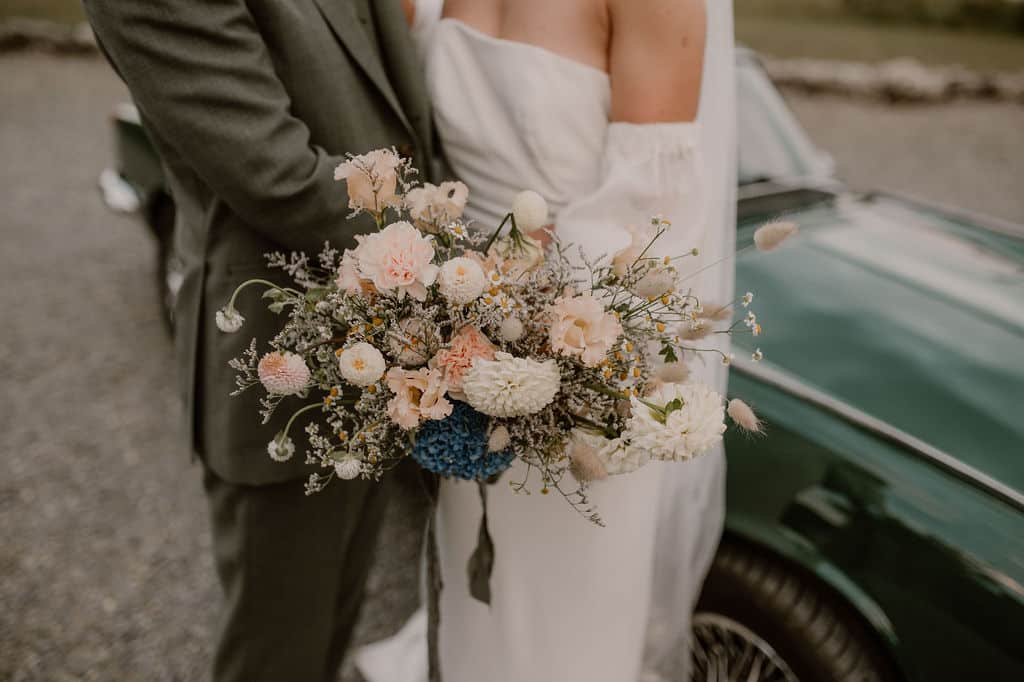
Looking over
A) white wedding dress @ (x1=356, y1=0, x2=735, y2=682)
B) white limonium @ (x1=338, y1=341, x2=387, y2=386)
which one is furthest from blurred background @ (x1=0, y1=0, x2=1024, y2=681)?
white limonium @ (x1=338, y1=341, x2=387, y2=386)

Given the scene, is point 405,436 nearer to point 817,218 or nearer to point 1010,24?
point 817,218

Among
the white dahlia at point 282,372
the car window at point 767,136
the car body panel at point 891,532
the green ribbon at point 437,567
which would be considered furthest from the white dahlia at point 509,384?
the car window at point 767,136

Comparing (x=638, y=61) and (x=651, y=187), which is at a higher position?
(x=638, y=61)

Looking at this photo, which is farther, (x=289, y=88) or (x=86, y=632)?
(x=86, y=632)

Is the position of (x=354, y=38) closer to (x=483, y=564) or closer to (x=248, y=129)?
(x=248, y=129)

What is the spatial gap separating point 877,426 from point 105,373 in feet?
12.6

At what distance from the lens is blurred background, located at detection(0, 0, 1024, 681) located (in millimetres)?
2646

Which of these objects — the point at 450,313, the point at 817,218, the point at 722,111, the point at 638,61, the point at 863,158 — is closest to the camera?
the point at 450,313

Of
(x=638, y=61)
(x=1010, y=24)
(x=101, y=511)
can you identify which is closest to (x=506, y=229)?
(x=638, y=61)

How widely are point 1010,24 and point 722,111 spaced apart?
873 inches

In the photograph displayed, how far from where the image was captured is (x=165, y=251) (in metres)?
4.15

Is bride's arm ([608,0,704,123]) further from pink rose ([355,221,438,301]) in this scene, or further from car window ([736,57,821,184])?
car window ([736,57,821,184])

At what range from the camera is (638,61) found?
60.9 inches

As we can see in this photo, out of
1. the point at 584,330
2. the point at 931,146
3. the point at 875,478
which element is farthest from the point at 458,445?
the point at 931,146
